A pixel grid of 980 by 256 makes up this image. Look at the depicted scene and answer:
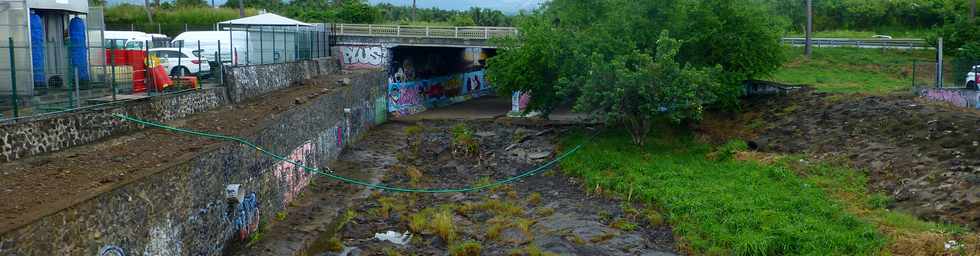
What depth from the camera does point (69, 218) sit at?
10.5 meters

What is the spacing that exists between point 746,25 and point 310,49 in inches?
752

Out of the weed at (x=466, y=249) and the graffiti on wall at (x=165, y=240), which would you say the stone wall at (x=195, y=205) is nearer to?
the graffiti on wall at (x=165, y=240)

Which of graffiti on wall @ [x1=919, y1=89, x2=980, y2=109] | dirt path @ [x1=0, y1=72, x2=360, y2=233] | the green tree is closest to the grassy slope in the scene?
the green tree

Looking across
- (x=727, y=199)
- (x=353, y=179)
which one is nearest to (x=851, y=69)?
(x=727, y=199)

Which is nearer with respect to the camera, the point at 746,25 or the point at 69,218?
the point at 69,218

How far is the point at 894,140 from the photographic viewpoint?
23844 millimetres

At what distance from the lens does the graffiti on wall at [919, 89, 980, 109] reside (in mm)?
27797

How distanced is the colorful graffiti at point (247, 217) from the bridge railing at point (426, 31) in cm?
2547

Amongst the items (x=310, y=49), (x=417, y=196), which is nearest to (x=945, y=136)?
(x=417, y=196)

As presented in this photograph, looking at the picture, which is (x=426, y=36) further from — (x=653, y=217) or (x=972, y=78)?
(x=653, y=217)

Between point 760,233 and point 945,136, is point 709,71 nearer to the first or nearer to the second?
point 945,136

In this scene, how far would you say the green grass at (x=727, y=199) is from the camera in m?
16.9

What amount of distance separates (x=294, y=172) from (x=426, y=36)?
2243 cm

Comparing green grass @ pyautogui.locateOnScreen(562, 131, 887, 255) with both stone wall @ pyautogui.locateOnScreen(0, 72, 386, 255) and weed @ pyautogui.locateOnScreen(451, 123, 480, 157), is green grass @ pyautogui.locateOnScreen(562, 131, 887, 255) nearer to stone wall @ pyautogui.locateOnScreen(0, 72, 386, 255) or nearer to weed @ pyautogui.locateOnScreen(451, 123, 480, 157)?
weed @ pyautogui.locateOnScreen(451, 123, 480, 157)
